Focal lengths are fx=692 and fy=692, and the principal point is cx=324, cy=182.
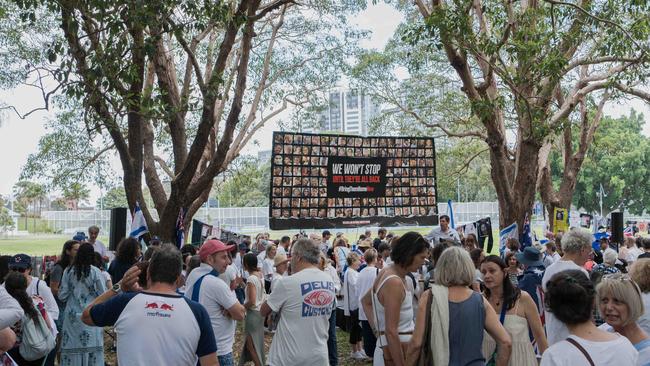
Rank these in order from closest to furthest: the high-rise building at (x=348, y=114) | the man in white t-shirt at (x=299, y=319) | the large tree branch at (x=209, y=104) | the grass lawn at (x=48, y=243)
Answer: the man in white t-shirt at (x=299, y=319)
the large tree branch at (x=209, y=104)
the grass lawn at (x=48, y=243)
the high-rise building at (x=348, y=114)

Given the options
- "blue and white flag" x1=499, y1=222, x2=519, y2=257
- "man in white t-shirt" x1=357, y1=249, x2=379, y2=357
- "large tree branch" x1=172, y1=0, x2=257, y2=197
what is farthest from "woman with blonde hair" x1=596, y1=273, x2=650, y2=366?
"blue and white flag" x1=499, y1=222, x2=519, y2=257

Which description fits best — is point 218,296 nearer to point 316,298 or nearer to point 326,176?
point 316,298

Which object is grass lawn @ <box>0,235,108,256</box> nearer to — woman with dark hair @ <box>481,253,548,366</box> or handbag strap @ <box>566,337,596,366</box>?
woman with dark hair @ <box>481,253,548,366</box>

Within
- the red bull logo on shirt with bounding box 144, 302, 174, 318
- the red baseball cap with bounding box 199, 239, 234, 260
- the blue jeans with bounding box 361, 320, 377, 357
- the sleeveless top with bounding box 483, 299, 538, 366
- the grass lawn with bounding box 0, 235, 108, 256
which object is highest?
the red baseball cap with bounding box 199, 239, 234, 260

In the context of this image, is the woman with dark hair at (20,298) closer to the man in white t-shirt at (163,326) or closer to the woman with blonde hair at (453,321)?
the man in white t-shirt at (163,326)

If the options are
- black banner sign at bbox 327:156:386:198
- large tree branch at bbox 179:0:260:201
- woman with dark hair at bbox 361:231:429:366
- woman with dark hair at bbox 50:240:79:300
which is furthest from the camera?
black banner sign at bbox 327:156:386:198

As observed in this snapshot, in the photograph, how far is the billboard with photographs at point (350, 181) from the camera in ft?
54.4

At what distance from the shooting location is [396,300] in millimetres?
4543

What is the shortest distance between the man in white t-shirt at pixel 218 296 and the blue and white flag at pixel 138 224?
830 centimetres

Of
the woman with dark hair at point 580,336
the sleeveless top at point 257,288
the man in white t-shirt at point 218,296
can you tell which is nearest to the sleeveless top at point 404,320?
the man in white t-shirt at point 218,296

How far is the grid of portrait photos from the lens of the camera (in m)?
16.5

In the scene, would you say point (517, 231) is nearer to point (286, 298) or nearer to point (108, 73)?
point (108, 73)

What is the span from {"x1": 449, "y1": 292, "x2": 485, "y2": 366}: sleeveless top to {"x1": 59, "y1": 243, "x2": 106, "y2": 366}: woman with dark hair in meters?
4.06

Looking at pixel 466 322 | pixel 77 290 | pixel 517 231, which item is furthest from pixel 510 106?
pixel 466 322
